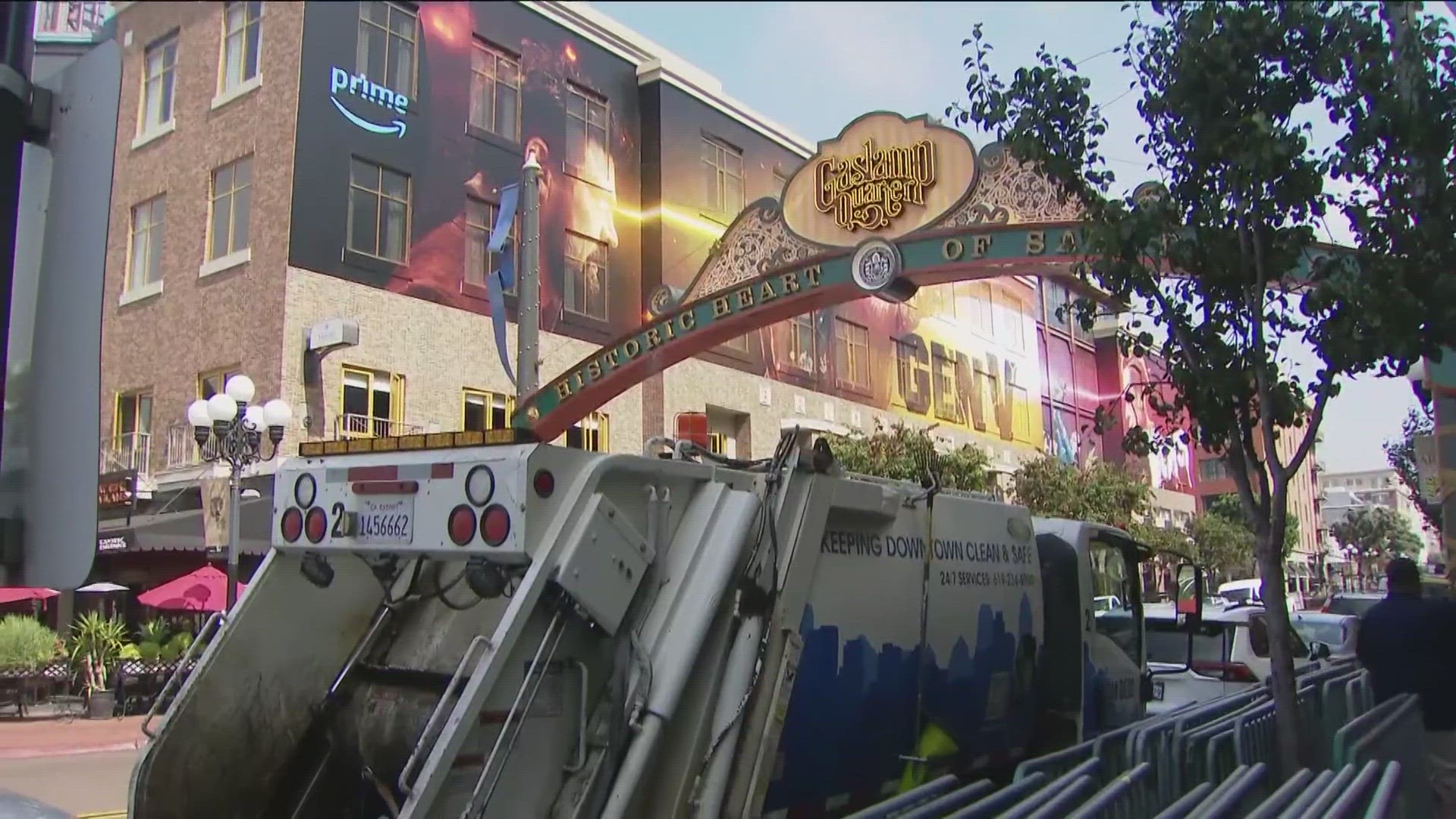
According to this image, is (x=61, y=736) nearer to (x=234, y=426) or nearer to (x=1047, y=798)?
(x=234, y=426)

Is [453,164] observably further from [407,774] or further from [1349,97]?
[407,774]

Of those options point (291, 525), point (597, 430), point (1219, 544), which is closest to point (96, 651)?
point (597, 430)

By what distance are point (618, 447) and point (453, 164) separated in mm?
7293

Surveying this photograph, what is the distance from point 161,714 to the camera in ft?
16.1

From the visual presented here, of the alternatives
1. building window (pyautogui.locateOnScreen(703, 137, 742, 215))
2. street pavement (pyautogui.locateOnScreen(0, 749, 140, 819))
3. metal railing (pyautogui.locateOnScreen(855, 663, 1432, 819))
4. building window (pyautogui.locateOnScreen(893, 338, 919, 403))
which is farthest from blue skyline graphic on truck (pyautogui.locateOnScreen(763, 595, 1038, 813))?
building window (pyautogui.locateOnScreen(893, 338, 919, 403))

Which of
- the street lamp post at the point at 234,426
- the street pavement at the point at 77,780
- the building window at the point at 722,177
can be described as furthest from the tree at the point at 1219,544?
the street pavement at the point at 77,780

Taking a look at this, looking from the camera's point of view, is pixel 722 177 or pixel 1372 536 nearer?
pixel 722 177

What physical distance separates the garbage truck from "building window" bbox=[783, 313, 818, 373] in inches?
1037

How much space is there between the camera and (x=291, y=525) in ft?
16.7

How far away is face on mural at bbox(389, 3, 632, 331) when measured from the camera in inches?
917

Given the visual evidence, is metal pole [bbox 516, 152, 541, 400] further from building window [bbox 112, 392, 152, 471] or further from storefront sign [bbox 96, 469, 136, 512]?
building window [bbox 112, 392, 152, 471]

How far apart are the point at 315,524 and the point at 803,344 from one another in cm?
2822

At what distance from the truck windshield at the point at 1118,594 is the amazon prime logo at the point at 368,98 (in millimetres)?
18089

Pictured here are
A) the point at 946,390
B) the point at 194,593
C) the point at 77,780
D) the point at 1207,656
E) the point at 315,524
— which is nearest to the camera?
the point at 315,524
